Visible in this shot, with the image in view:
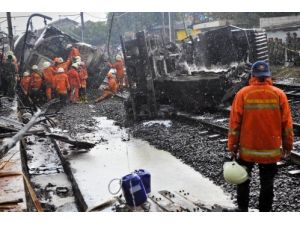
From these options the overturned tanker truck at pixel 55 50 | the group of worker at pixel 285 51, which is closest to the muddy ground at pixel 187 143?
the overturned tanker truck at pixel 55 50

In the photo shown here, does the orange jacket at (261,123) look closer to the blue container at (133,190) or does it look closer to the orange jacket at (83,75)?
the blue container at (133,190)

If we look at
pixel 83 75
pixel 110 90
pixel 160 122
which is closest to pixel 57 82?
pixel 83 75

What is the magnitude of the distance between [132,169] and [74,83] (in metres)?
3.31

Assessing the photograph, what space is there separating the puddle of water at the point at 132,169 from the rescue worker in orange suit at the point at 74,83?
4.37 feet

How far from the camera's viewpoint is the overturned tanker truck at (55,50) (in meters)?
7.61

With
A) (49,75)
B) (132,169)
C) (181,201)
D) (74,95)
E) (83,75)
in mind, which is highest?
(49,75)

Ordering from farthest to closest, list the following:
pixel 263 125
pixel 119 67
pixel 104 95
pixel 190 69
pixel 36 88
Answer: pixel 190 69
pixel 104 95
pixel 119 67
pixel 36 88
pixel 263 125

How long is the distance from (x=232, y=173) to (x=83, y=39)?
12.9 feet

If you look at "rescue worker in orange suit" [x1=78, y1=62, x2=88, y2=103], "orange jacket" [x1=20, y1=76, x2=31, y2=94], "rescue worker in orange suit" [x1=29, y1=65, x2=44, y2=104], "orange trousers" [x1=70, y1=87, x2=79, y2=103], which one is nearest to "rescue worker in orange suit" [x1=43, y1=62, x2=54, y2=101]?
"rescue worker in orange suit" [x1=29, y1=65, x2=44, y2=104]

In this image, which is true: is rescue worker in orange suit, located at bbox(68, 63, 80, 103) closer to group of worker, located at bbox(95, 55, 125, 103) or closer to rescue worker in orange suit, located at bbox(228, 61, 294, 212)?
group of worker, located at bbox(95, 55, 125, 103)

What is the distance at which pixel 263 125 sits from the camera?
3533 mm

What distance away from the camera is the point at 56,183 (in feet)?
18.1

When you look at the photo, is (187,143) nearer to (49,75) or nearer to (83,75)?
(49,75)

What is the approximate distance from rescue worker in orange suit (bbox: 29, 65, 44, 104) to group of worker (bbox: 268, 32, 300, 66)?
4.70 m
